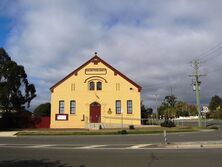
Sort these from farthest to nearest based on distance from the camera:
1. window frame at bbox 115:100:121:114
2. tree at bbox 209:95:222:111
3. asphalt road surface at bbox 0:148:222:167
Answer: tree at bbox 209:95:222:111 → window frame at bbox 115:100:121:114 → asphalt road surface at bbox 0:148:222:167

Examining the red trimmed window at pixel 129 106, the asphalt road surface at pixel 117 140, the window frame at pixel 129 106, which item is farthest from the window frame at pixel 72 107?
the asphalt road surface at pixel 117 140

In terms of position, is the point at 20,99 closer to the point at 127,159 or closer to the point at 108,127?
the point at 108,127

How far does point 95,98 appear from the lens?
1972 inches

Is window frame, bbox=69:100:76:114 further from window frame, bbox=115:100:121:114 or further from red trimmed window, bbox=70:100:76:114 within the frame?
window frame, bbox=115:100:121:114

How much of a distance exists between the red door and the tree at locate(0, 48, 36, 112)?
966 cm

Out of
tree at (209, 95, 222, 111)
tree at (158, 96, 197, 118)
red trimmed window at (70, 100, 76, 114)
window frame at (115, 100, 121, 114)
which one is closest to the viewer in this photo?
window frame at (115, 100, 121, 114)

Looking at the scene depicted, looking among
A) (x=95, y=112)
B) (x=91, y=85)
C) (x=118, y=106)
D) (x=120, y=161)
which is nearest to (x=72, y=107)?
(x=95, y=112)

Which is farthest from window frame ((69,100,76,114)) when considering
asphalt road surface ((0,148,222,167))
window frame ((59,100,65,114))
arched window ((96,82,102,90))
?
asphalt road surface ((0,148,222,167))

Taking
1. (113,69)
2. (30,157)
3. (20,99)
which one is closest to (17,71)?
(20,99)

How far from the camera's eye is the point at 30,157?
16.2m

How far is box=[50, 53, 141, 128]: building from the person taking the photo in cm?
4972

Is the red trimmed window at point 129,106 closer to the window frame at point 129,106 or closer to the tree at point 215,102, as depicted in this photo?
the window frame at point 129,106

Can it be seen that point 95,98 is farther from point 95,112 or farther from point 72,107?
point 72,107

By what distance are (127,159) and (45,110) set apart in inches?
2587
